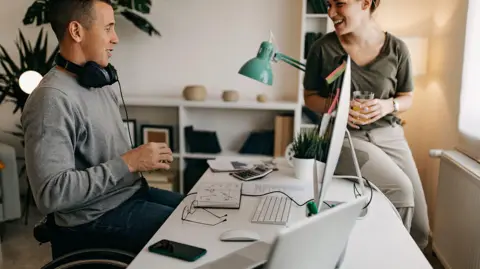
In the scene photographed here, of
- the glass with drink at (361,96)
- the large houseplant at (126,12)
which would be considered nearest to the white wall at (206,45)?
the large houseplant at (126,12)

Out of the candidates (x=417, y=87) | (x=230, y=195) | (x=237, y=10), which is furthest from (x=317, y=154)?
(x=237, y=10)

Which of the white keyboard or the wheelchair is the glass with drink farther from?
the wheelchair

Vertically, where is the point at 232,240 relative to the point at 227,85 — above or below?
below

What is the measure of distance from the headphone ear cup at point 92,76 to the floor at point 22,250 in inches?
61.5

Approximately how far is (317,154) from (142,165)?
2.28ft

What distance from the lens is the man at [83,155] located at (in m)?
1.45

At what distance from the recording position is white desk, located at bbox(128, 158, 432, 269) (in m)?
1.22

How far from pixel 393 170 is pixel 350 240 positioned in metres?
0.57

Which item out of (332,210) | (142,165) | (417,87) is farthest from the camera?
(417,87)

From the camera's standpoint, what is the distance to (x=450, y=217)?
98.3 inches

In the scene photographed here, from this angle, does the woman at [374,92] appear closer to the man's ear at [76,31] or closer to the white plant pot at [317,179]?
the white plant pot at [317,179]

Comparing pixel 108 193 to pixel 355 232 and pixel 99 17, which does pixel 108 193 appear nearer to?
pixel 99 17

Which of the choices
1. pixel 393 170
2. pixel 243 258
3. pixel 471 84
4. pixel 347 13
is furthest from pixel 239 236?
pixel 471 84

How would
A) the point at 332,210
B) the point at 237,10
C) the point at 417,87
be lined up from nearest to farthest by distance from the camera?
the point at 332,210 < the point at 417,87 < the point at 237,10
